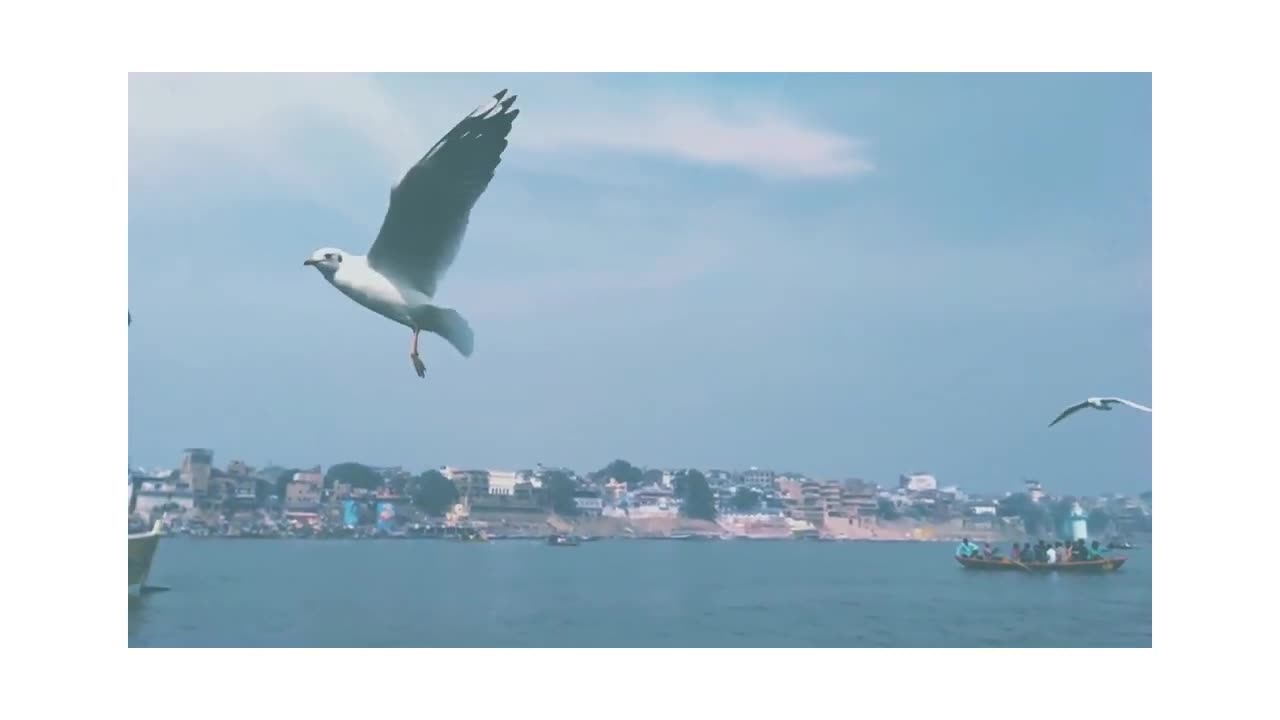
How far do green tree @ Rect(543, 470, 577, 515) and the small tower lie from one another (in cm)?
602

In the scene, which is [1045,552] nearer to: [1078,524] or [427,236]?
[1078,524]

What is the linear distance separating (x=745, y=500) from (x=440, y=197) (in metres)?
11.2

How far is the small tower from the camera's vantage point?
1309cm

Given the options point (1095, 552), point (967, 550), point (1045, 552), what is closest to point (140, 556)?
point (967, 550)

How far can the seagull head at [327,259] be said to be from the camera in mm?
5980

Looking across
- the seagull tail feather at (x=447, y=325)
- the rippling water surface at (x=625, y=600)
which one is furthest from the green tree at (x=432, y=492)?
the seagull tail feather at (x=447, y=325)

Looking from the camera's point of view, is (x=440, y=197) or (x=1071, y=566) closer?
(x=440, y=197)

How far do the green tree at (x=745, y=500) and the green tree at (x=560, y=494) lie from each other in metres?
2.09

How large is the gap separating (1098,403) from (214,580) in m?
8.77

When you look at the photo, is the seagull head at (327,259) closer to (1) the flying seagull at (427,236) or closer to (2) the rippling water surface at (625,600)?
(1) the flying seagull at (427,236)

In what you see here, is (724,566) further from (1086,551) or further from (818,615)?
(818,615)

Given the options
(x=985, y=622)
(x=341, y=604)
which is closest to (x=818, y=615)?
(x=985, y=622)

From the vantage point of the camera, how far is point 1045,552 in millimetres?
13102
